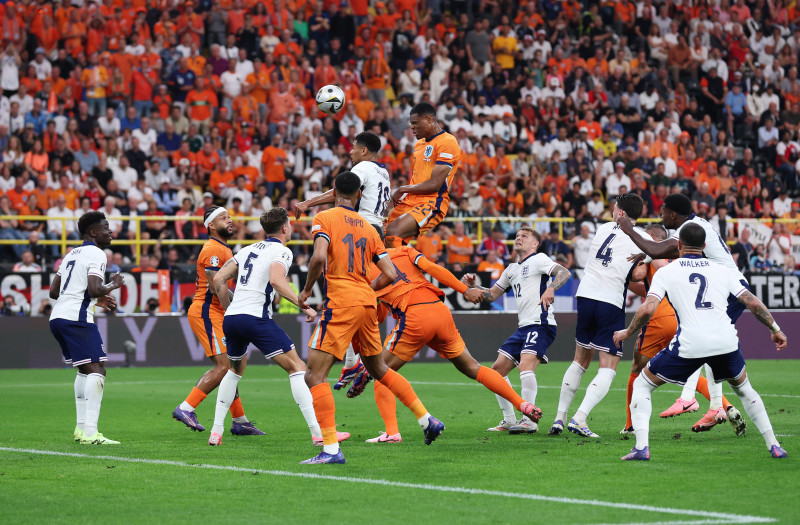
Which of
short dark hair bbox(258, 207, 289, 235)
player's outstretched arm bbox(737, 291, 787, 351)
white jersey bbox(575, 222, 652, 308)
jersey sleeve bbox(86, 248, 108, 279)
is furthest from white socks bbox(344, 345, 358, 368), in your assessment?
player's outstretched arm bbox(737, 291, 787, 351)

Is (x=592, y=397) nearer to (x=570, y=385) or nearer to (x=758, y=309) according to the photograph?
(x=570, y=385)

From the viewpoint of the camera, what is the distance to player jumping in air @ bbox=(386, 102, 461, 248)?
466 inches

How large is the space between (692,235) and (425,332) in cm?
282

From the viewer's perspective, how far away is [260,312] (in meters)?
10.3

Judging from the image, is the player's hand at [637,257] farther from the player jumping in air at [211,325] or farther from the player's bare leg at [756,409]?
the player jumping in air at [211,325]

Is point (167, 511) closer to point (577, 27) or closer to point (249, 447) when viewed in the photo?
point (249, 447)

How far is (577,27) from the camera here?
33031 millimetres

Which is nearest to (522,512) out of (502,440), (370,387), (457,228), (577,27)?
(502,440)

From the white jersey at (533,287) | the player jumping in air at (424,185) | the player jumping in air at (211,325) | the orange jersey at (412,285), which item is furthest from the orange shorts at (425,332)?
the player jumping in air at (211,325)

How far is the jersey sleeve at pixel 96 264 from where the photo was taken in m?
10.9

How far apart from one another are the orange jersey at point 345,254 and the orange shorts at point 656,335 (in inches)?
133

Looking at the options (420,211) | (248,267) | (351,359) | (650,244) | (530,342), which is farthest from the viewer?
(351,359)

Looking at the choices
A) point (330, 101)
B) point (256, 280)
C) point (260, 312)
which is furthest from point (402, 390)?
point (330, 101)

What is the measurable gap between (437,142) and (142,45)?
16.2 m
